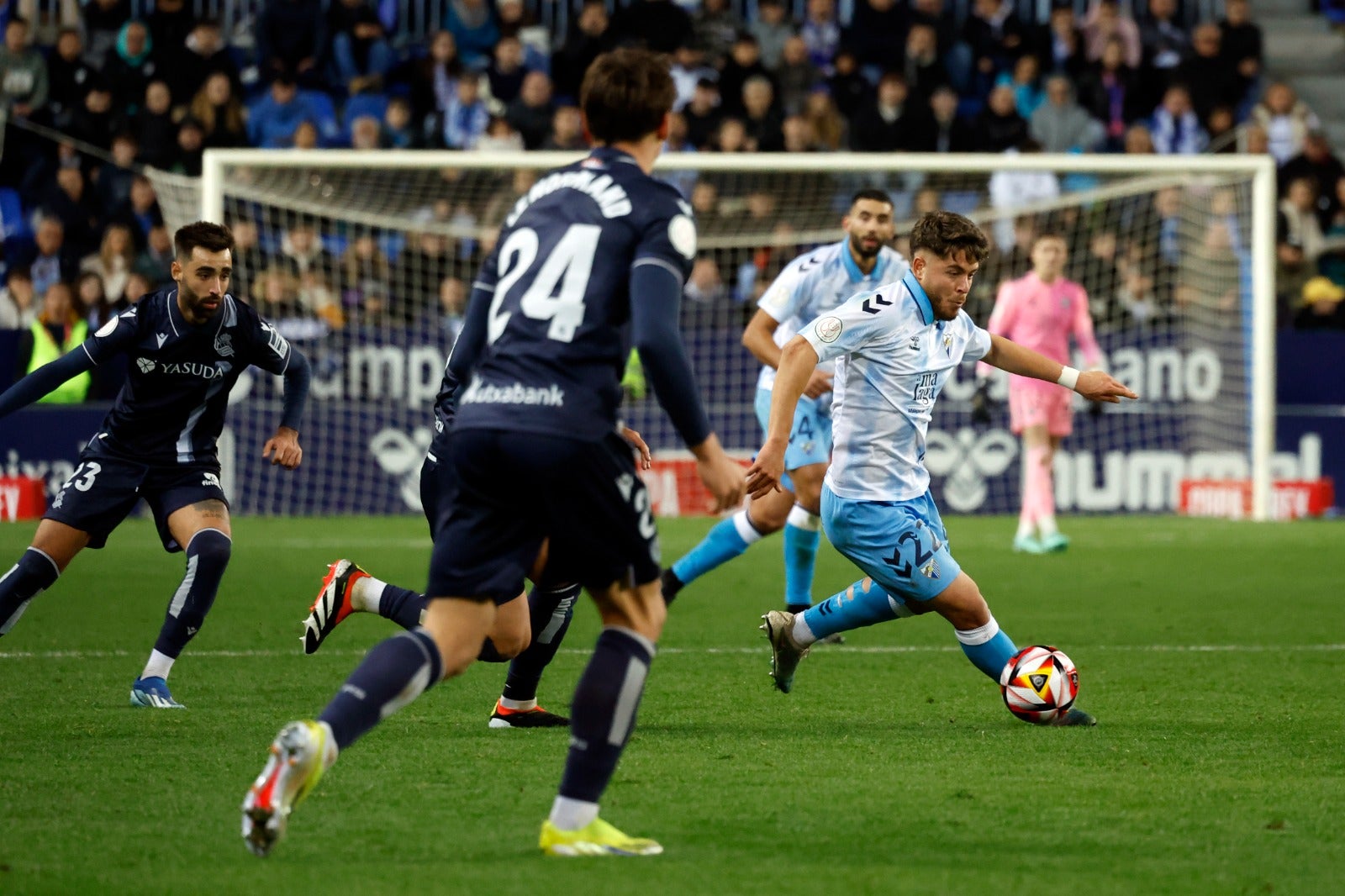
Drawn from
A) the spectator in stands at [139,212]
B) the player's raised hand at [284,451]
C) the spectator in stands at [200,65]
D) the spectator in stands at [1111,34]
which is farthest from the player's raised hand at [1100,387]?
the spectator in stands at [1111,34]

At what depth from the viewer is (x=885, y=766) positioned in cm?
546

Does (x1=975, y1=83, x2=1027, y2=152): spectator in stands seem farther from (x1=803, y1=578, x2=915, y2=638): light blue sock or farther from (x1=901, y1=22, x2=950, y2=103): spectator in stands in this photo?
(x1=803, y1=578, x2=915, y2=638): light blue sock

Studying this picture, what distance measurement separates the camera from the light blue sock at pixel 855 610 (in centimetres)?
666

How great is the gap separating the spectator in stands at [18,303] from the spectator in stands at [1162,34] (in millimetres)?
12352

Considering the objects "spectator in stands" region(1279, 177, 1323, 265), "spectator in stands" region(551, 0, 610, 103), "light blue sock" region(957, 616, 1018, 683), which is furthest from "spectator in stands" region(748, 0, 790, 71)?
"light blue sock" region(957, 616, 1018, 683)

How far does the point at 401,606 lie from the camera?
6.55 meters

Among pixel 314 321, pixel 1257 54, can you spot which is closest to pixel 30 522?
pixel 314 321

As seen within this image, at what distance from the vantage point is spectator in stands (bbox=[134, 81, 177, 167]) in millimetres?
18656

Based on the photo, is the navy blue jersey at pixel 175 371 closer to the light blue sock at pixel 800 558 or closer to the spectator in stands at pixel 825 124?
the light blue sock at pixel 800 558

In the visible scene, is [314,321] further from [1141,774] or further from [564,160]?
[1141,774]

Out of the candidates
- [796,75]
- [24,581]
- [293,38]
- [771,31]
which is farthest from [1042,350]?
[293,38]

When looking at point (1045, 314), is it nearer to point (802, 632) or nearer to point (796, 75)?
point (796, 75)

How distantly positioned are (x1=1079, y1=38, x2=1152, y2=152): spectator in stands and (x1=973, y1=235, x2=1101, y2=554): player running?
685cm

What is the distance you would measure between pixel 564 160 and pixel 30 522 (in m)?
5.41
